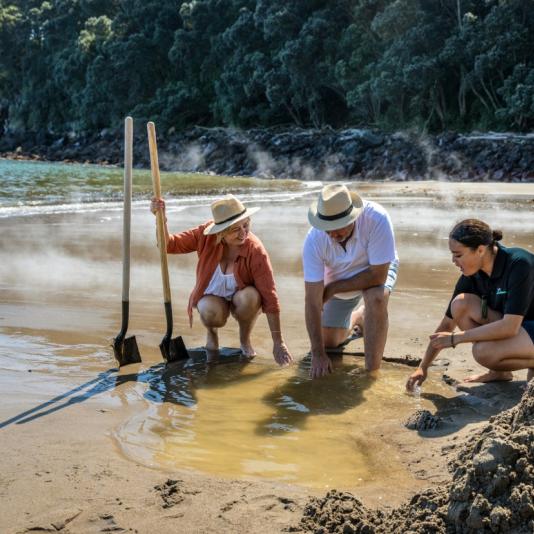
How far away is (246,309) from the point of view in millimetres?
4887

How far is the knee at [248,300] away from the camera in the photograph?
4871 millimetres

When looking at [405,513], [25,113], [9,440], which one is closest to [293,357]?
[9,440]

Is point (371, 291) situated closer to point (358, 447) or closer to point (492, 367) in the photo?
point (492, 367)

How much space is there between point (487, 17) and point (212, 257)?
30.1 metres

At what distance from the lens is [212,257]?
4941 millimetres

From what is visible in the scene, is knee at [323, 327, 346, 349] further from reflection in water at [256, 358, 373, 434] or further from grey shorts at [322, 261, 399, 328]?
reflection in water at [256, 358, 373, 434]

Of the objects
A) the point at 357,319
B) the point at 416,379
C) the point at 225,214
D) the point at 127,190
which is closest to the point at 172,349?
the point at 225,214

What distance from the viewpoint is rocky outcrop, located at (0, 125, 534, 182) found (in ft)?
99.1

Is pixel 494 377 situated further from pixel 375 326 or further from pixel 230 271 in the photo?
pixel 230 271

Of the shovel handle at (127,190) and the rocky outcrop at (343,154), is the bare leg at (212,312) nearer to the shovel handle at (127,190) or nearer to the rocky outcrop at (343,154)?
the shovel handle at (127,190)

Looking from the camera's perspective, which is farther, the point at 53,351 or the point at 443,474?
the point at 53,351

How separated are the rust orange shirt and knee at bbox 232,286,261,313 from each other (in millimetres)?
32

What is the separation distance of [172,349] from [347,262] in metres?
1.23

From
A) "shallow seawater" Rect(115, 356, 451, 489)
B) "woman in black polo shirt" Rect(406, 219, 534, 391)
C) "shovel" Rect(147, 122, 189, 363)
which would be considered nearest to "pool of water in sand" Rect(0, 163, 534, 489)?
"shallow seawater" Rect(115, 356, 451, 489)
